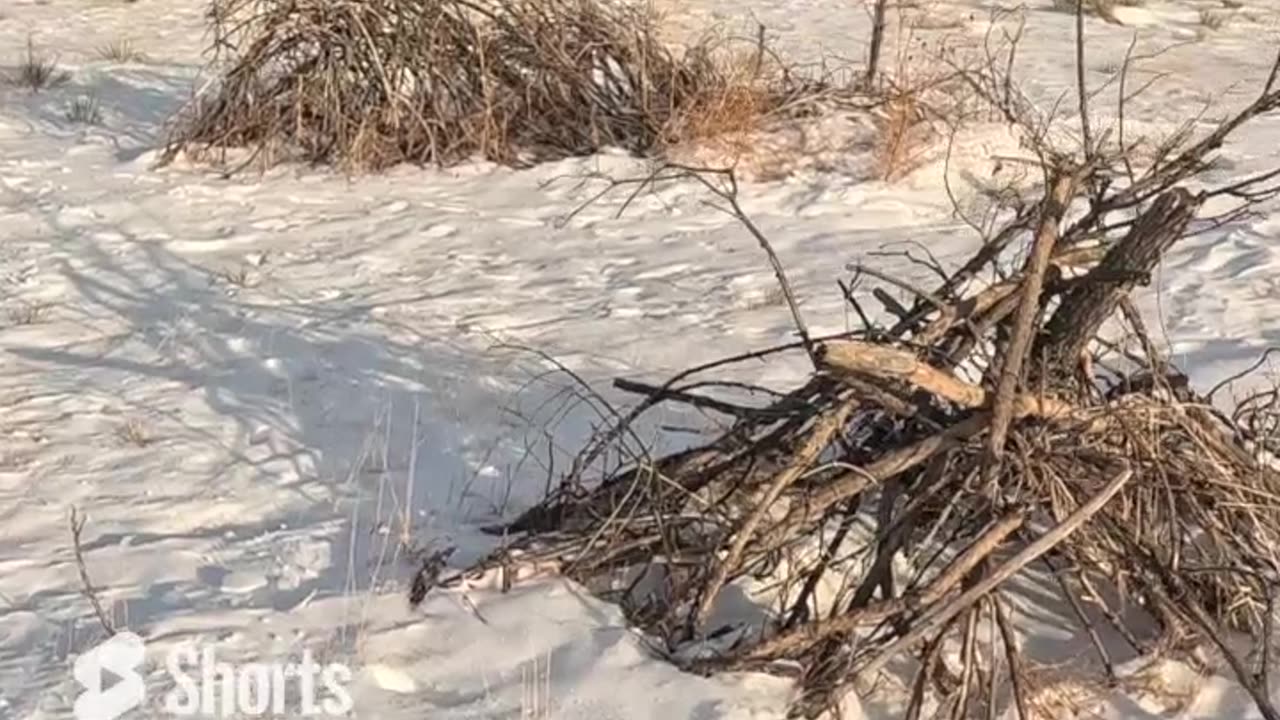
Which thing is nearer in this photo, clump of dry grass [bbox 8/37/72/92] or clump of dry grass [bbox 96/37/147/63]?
clump of dry grass [bbox 8/37/72/92]

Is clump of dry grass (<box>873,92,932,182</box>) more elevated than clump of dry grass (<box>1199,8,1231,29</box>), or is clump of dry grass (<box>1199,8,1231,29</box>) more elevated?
clump of dry grass (<box>873,92,932,182</box>)

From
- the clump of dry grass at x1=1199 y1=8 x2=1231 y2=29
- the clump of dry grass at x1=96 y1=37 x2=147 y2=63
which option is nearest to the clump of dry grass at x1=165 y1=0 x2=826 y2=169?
the clump of dry grass at x1=96 y1=37 x2=147 y2=63

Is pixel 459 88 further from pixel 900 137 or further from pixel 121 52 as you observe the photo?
pixel 121 52

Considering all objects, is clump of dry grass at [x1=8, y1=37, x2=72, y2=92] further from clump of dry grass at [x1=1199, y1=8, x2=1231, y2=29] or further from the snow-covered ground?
clump of dry grass at [x1=1199, y1=8, x2=1231, y2=29]

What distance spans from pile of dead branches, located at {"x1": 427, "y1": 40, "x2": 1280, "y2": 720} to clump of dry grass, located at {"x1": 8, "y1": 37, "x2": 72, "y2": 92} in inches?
264

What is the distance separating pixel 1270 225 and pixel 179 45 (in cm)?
707

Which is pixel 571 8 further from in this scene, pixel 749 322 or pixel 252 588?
pixel 252 588

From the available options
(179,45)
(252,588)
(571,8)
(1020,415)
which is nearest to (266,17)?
(571,8)

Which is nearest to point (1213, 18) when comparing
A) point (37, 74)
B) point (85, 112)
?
point (85, 112)

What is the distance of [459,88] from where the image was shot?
8.12 metres

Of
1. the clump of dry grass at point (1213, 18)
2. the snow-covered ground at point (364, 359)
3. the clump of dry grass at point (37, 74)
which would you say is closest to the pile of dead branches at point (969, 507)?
the snow-covered ground at point (364, 359)

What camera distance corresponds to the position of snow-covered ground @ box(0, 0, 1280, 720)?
332cm

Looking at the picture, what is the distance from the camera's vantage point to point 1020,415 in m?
3.31

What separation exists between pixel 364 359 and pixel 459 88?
3.16 metres
